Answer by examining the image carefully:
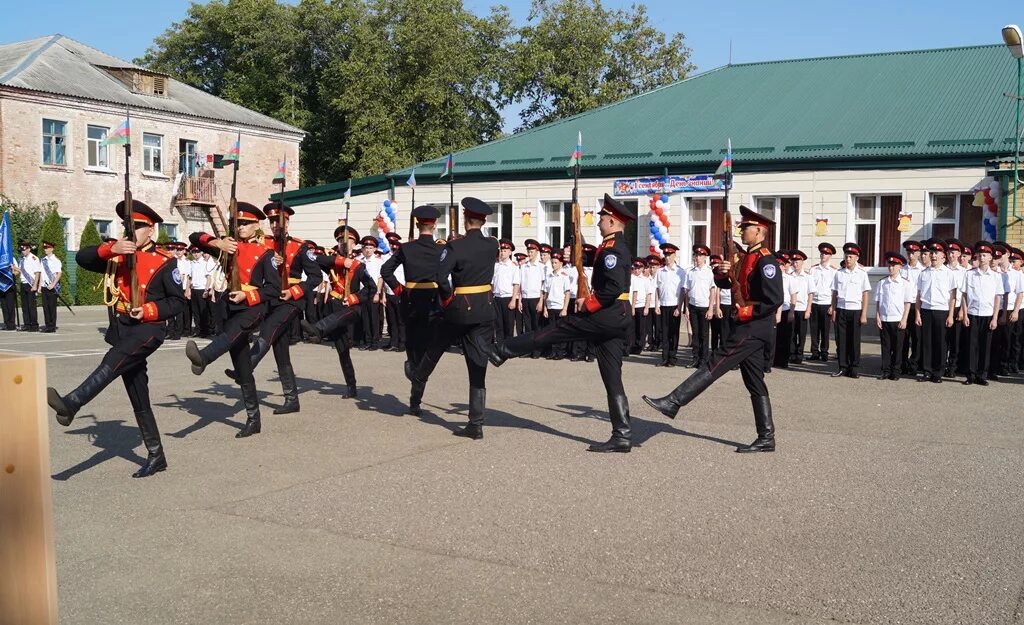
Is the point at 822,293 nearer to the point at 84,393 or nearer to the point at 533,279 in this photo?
the point at 533,279

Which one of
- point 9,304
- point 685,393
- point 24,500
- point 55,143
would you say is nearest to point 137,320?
point 685,393

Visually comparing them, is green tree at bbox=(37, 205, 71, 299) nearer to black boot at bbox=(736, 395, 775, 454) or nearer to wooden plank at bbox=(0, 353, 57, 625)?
black boot at bbox=(736, 395, 775, 454)

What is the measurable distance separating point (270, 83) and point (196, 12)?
6.21m

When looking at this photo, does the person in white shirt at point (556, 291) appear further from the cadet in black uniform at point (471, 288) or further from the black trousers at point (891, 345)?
the cadet in black uniform at point (471, 288)

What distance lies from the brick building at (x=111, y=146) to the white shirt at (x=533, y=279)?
19.1 meters

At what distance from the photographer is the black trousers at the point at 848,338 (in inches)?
610

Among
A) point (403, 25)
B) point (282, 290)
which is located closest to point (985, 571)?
point (282, 290)

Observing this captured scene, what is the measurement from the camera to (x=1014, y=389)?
14047mm

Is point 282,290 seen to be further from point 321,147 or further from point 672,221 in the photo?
point 321,147

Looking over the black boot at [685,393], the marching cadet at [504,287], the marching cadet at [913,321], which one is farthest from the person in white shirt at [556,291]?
the black boot at [685,393]

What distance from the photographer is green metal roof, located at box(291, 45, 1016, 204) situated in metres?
23.5

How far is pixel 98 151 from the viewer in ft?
132

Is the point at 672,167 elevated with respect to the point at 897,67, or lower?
lower

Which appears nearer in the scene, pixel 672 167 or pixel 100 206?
pixel 672 167
